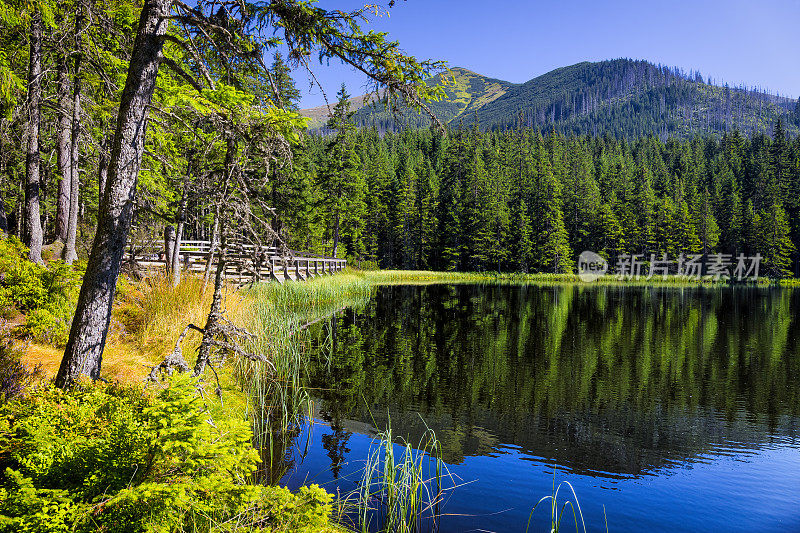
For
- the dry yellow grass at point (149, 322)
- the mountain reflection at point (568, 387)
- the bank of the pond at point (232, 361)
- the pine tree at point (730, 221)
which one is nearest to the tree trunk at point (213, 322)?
the bank of the pond at point (232, 361)

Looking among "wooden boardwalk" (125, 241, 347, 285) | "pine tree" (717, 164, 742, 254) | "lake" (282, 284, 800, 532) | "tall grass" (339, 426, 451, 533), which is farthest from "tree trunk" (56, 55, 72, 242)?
"pine tree" (717, 164, 742, 254)

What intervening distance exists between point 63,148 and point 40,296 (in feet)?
21.7

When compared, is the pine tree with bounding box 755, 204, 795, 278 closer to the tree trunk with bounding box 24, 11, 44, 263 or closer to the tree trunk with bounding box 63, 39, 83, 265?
the tree trunk with bounding box 63, 39, 83, 265

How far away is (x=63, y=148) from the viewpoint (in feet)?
39.4

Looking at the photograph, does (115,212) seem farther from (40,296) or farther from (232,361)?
(232,361)

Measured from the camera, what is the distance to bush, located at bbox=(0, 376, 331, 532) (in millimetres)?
2514

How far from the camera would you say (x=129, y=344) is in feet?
27.3

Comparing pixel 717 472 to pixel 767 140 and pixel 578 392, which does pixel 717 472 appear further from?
pixel 767 140

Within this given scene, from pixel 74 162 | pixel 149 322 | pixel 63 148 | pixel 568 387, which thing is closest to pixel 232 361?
pixel 149 322

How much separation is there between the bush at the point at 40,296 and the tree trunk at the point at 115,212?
2833 millimetres

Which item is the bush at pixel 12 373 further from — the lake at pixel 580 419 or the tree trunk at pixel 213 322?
the lake at pixel 580 419

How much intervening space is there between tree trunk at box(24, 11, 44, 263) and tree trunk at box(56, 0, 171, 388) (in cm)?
701

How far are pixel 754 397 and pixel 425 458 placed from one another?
8.04 m

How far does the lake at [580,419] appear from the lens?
554cm
